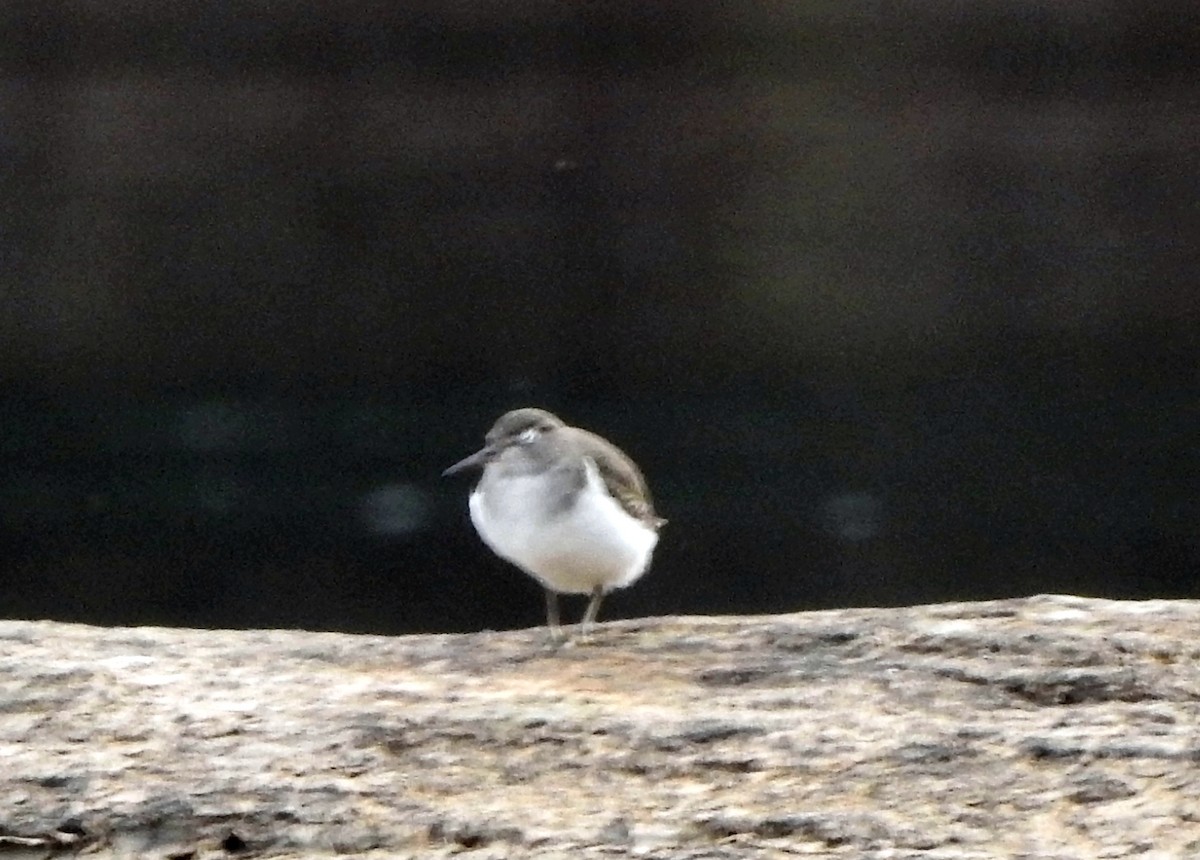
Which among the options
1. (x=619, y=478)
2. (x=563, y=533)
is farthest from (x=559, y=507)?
(x=619, y=478)

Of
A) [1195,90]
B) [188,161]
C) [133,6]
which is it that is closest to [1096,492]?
[1195,90]

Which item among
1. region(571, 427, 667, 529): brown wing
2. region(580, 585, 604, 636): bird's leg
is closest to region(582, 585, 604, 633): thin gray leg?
region(580, 585, 604, 636): bird's leg

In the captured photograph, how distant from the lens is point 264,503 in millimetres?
7992

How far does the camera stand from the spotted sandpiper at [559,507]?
15.9 feet

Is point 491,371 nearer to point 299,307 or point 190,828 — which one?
point 299,307

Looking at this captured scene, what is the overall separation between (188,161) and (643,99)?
2250 millimetres

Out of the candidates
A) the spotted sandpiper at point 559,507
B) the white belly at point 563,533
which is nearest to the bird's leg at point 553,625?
the spotted sandpiper at point 559,507

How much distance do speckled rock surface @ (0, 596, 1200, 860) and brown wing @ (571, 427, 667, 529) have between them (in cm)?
65

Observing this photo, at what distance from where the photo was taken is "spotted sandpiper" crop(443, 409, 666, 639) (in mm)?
4844

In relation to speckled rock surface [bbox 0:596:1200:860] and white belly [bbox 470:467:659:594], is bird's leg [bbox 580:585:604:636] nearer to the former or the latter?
white belly [bbox 470:467:659:594]

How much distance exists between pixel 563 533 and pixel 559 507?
8 cm

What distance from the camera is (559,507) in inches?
190

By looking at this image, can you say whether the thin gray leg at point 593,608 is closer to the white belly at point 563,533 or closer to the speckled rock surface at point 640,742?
the white belly at point 563,533

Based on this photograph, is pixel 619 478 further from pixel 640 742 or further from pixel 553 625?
pixel 640 742
